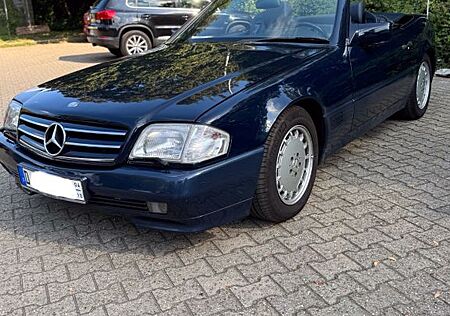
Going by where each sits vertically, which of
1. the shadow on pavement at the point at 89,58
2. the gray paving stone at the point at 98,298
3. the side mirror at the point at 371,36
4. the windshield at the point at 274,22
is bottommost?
the gray paving stone at the point at 98,298

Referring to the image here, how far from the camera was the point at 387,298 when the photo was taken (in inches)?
98.3

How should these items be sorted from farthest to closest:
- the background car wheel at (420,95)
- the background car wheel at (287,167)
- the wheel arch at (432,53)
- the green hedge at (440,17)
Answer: the green hedge at (440,17) < the wheel arch at (432,53) < the background car wheel at (420,95) < the background car wheel at (287,167)

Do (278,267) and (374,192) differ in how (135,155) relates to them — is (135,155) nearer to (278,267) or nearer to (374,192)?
(278,267)

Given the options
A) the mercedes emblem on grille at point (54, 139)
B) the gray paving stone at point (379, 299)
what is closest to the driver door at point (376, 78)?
the gray paving stone at point (379, 299)

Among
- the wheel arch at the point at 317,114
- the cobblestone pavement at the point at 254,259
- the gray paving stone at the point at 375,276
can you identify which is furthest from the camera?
the wheel arch at the point at 317,114

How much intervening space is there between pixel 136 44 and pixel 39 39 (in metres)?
7.10

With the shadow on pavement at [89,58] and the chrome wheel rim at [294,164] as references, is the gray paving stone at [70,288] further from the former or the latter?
the shadow on pavement at [89,58]

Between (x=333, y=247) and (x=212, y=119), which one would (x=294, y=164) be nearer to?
(x=333, y=247)

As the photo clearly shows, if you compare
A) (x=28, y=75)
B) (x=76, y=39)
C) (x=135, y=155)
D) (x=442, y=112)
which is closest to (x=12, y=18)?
(x=76, y=39)

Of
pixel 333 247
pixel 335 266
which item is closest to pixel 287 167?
pixel 333 247

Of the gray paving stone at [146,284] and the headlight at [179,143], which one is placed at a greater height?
the headlight at [179,143]

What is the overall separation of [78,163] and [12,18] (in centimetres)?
1855

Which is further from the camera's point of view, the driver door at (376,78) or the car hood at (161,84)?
the driver door at (376,78)

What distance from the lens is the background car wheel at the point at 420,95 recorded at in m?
5.25
